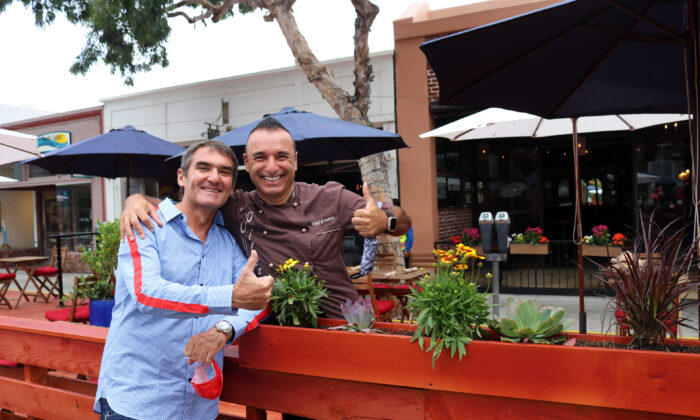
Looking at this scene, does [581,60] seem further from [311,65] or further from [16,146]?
[16,146]

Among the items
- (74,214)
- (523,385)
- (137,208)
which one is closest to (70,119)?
(74,214)

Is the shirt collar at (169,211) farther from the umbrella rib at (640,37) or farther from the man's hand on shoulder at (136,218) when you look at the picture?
the umbrella rib at (640,37)

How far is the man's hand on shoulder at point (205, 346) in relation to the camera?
166 cm

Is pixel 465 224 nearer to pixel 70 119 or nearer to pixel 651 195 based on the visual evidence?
pixel 651 195

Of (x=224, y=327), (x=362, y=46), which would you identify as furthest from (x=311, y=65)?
(x=224, y=327)

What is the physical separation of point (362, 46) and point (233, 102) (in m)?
5.19

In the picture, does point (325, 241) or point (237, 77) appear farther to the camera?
point (237, 77)

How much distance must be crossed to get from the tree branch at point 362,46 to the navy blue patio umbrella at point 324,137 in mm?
1967

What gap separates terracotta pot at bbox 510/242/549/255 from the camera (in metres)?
8.81

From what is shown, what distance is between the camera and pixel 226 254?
6.67ft

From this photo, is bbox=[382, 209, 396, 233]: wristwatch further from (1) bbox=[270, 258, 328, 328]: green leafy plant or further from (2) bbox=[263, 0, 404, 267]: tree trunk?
(2) bbox=[263, 0, 404, 267]: tree trunk

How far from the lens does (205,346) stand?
1.67 meters

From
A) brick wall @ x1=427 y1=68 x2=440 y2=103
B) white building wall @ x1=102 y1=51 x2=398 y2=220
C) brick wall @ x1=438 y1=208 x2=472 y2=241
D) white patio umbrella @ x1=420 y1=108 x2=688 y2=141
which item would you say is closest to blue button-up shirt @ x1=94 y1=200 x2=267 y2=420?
white patio umbrella @ x1=420 y1=108 x2=688 y2=141

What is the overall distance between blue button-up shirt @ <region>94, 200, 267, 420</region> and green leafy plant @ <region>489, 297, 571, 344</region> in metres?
0.91
